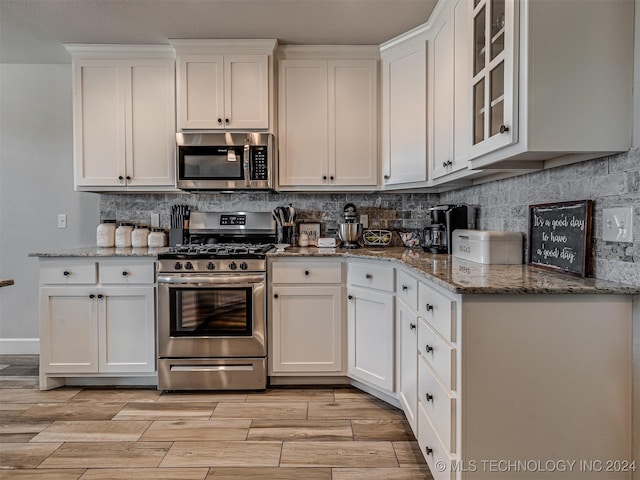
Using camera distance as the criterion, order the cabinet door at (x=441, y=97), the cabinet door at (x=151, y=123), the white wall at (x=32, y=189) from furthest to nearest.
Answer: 1. the white wall at (x=32, y=189)
2. the cabinet door at (x=151, y=123)
3. the cabinet door at (x=441, y=97)

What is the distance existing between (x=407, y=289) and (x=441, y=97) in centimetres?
120

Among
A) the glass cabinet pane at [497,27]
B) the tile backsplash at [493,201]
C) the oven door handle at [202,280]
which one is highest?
the glass cabinet pane at [497,27]

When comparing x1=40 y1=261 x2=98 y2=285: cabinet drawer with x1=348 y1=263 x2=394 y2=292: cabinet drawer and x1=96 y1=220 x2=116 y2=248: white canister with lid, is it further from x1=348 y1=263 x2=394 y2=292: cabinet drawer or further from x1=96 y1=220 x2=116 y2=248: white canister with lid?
x1=348 y1=263 x2=394 y2=292: cabinet drawer

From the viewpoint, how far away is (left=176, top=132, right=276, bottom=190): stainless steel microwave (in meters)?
3.02

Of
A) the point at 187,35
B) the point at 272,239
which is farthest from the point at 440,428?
the point at 187,35

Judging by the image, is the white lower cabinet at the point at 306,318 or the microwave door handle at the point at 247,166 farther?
the microwave door handle at the point at 247,166

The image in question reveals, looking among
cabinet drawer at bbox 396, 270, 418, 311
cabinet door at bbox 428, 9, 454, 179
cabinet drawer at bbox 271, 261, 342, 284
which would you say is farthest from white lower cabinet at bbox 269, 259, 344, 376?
cabinet door at bbox 428, 9, 454, 179

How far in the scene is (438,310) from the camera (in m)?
1.64

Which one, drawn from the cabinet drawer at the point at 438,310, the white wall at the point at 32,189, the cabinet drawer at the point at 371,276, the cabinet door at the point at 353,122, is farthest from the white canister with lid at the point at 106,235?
the cabinet drawer at the point at 438,310

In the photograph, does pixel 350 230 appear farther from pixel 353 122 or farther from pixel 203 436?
pixel 203 436

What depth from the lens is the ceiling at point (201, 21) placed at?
254 cm

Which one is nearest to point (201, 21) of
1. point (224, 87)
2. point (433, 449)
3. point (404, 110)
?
point (224, 87)

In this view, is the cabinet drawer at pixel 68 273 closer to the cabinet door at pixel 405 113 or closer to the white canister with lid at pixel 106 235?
the white canister with lid at pixel 106 235

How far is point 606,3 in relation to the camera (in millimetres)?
1434
